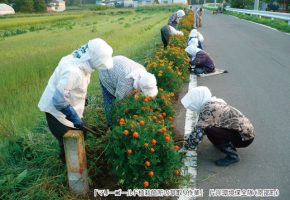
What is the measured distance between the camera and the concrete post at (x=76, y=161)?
294 cm

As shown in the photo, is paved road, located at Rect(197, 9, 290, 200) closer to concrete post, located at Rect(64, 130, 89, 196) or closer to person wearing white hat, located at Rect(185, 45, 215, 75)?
person wearing white hat, located at Rect(185, 45, 215, 75)

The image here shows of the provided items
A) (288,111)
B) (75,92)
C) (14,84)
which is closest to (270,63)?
(288,111)

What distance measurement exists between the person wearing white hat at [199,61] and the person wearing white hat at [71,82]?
5.19m

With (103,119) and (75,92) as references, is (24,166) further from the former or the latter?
(103,119)

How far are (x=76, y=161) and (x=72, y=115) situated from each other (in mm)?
490

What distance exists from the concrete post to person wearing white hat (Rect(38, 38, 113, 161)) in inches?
13.3

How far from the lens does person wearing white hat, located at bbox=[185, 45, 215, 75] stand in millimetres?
8266

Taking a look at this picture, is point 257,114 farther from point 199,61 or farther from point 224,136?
point 199,61

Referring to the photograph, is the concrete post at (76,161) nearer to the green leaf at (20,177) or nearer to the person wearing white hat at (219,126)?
the green leaf at (20,177)

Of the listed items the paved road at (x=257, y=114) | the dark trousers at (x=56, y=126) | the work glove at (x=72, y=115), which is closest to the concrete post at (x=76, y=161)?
the work glove at (x=72, y=115)

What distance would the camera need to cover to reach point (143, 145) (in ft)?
9.61

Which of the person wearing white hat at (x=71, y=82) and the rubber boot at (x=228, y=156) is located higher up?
the person wearing white hat at (x=71, y=82)

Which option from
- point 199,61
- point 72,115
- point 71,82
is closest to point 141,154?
point 72,115

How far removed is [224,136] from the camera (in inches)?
159
